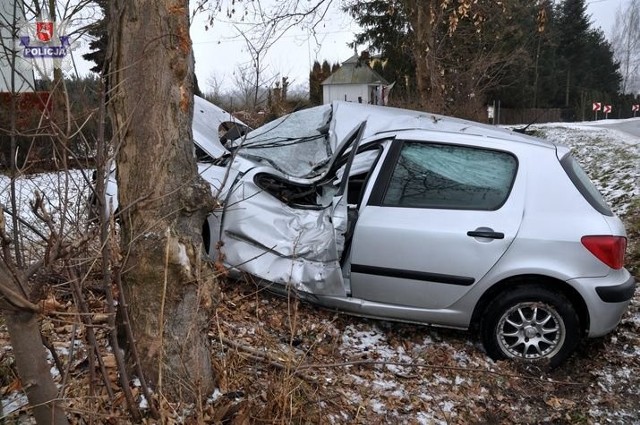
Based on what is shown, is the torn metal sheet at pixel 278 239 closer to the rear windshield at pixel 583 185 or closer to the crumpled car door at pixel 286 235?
the crumpled car door at pixel 286 235

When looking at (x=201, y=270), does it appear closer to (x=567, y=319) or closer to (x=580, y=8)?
(x=567, y=319)

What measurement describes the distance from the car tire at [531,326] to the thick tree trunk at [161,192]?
7.05ft

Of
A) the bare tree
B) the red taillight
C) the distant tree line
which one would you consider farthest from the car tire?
the bare tree

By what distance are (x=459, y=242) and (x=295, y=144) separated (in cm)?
217

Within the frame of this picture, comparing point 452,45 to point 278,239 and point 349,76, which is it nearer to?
point 278,239

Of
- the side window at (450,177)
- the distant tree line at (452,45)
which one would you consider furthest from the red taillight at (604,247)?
the distant tree line at (452,45)

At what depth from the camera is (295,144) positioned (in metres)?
5.34

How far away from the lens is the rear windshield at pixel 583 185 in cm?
382

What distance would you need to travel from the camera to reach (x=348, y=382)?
3381 mm

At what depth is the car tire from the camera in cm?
374

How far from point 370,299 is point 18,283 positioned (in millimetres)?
2687

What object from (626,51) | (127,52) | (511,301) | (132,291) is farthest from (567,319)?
(626,51)

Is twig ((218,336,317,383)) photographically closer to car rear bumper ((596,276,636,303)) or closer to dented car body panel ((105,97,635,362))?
dented car body panel ((105,97,635,362))

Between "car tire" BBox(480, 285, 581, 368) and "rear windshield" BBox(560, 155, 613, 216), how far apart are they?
69 cm
